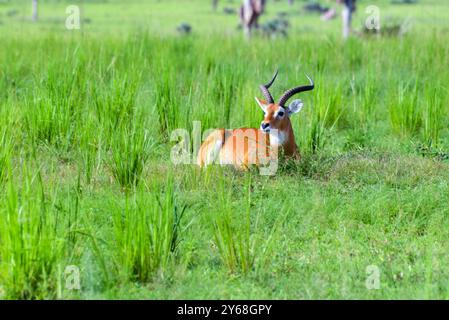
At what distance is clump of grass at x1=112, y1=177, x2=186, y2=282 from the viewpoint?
4.37m

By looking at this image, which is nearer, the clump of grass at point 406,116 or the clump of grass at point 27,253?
the clump of grass at point 27,253

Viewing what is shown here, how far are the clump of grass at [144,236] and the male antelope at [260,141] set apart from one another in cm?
167

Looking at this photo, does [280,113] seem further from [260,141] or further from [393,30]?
[393,30]

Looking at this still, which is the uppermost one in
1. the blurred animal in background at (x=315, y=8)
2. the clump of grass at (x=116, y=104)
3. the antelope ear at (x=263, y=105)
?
the antelope ear at (x=263, y=105)

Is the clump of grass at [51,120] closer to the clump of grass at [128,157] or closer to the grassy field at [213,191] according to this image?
the grassy field at [213,191]

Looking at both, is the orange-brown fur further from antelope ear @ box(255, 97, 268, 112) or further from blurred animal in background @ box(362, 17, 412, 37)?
blurred animal in background @ box(362, 17, 412, 37)

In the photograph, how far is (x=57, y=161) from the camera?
A: 633 centimetres

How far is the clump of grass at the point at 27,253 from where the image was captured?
13.6 feet

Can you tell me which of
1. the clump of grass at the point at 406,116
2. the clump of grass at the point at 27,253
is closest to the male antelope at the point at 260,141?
the clump of grass at the point at 406,116

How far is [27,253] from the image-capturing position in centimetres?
414

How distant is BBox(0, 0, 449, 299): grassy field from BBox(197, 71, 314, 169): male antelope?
0.48 ft
